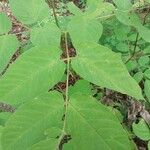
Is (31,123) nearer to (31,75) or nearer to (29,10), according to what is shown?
(31,75)

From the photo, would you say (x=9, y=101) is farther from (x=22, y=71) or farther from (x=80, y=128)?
(x=80, y=128)

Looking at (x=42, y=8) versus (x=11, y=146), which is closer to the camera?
(x=11, y=146)

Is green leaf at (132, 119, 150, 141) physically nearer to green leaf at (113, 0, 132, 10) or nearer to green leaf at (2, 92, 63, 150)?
green leaf at (113, 0, 132, 10)

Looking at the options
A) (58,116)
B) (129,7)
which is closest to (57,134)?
(58,116)

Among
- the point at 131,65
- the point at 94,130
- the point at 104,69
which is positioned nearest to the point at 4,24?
the point at 104,69

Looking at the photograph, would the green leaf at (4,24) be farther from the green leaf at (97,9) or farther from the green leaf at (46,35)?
the green leaf at (97,9)

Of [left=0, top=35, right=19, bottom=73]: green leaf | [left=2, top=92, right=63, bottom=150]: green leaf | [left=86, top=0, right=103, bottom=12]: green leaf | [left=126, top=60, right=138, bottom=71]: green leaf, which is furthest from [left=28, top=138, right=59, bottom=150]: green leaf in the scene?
[left=126, top=60, right=138, bottom=71]: green leaf
